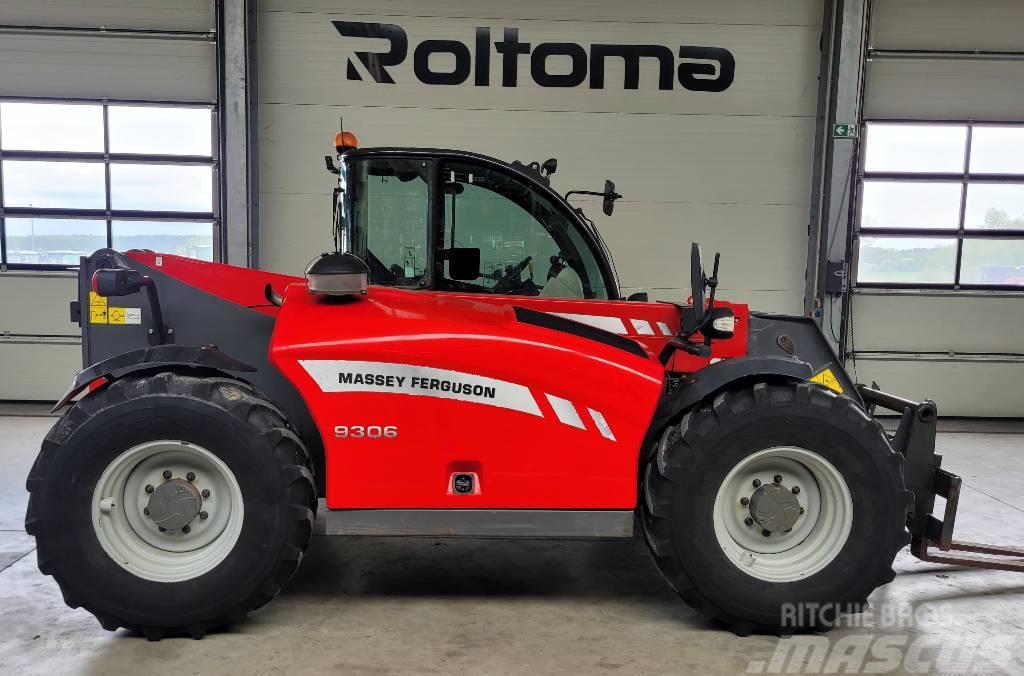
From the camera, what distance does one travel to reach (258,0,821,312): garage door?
25.2 feet

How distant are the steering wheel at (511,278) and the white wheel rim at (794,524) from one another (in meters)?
1.43

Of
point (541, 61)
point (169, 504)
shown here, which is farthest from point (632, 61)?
point (169, 504)

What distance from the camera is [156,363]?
2.88 m

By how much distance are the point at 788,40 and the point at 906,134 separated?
1.66 metres

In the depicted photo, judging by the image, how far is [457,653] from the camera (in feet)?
8.88

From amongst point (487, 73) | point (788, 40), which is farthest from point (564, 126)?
point (788, 40)

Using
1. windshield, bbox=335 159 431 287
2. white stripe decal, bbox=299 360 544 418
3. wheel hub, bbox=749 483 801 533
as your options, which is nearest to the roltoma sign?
windshield, bbox=335 159 431 287

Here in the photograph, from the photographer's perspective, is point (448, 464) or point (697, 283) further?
point (697, 283)

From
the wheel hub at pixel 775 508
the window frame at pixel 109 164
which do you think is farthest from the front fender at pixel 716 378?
the window frame at pixel 109 164

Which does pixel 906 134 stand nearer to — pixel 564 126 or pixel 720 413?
pixel 564 126

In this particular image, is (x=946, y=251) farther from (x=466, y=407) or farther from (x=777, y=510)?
(x=466, y=407)

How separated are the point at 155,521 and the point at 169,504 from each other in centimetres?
9

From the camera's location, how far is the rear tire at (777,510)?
9.31ft

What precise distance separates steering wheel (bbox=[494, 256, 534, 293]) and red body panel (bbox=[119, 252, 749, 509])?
0.71m
